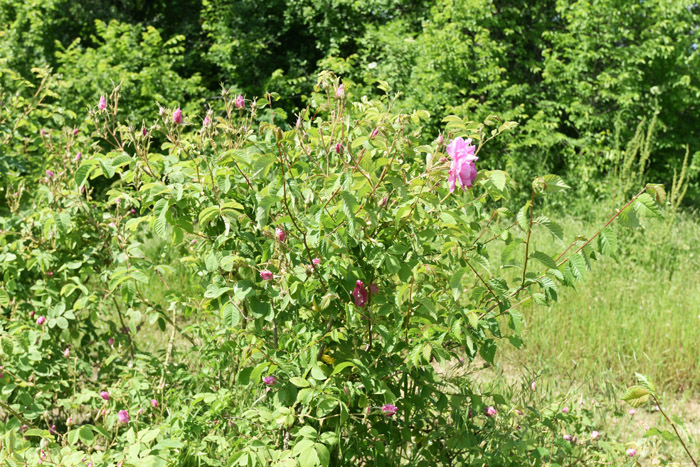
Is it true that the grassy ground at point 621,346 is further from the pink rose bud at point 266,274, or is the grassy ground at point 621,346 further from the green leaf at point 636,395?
the pink rose bud at point 266,274

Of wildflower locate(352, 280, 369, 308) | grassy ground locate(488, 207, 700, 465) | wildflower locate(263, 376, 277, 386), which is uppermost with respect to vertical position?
wildflower locate(352, 280, 369, 308)

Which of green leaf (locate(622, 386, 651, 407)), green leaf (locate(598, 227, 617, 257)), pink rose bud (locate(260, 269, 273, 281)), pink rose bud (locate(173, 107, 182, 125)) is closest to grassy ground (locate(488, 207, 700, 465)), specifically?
green leaf (locate(598, 227, 617, 257))

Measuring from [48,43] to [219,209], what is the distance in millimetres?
10096

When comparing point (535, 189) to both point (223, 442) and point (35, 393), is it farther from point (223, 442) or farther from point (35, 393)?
point (35, 393)

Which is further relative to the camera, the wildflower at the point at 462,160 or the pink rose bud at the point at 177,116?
the pink rose bud at the point at 177,116

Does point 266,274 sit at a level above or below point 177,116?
below

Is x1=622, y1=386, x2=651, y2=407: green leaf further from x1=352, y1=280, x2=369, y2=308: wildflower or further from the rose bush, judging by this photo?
x1=352, y1=280, x2=369, y2=308: wildflower

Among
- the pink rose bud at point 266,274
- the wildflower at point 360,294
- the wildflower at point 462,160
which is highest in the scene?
the wildflower at point 462,160

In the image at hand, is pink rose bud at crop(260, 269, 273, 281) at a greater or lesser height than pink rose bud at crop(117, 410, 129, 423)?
greater

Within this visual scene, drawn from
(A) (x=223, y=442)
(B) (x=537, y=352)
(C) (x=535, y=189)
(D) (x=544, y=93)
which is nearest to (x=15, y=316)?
(A) (x=223, y=442)

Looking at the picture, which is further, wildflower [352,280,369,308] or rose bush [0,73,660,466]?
wildflower [352,280,369,308]

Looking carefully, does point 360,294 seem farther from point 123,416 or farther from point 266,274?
point 123,416

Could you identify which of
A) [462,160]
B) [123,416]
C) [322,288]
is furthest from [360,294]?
[123,416]

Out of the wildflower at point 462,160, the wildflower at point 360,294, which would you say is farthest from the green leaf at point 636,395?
the wildflower at point 360,294
